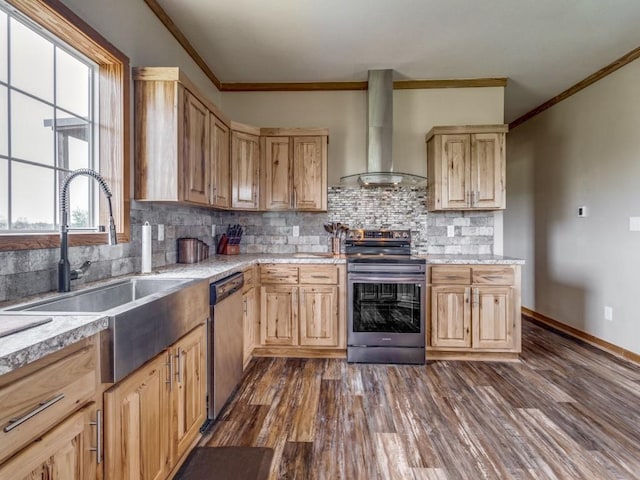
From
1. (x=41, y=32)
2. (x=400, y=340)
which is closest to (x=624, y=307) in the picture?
(x=400, y=340)

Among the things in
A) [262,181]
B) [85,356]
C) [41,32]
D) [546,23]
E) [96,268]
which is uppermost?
[546,23]

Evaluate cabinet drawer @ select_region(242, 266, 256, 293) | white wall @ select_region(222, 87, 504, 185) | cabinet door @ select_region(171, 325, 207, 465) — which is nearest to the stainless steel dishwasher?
cabinet door @ select_region(171, 325, 207, 465)

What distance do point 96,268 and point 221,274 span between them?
0.68 meters

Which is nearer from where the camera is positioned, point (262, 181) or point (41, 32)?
point (41, 32)

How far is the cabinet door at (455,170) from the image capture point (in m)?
3.26

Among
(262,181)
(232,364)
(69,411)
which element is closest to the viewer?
(69,411)

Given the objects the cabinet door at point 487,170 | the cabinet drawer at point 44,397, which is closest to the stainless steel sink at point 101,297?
the cabinet drawer at point 44,397

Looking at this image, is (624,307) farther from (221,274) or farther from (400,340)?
(221,274)

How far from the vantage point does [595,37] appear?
2.79m

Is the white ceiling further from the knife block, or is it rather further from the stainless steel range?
the stainless steel range

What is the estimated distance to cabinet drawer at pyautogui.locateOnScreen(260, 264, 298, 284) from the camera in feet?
10.1

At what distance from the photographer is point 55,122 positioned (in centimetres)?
172

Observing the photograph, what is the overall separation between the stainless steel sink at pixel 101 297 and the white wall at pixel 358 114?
7.55 ft

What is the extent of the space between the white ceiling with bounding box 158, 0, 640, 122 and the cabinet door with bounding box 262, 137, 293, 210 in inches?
30.2
